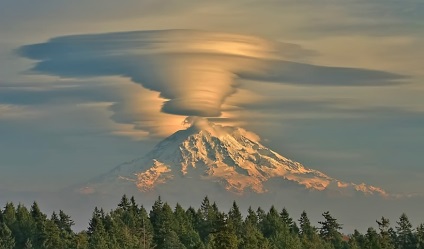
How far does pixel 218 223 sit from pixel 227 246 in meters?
3.70

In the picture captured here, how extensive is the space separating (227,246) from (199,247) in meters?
6.99

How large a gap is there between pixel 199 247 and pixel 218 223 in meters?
7.19

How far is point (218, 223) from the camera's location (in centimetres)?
19100

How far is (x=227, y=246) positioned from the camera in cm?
19062

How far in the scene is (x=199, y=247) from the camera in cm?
19612
